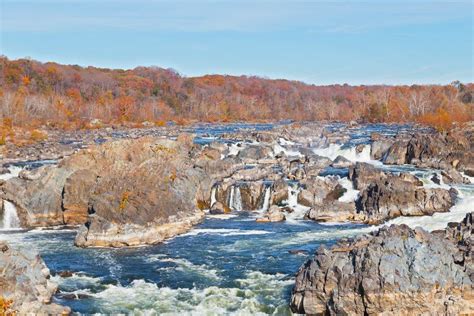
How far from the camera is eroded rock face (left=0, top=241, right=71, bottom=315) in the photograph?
1717cm

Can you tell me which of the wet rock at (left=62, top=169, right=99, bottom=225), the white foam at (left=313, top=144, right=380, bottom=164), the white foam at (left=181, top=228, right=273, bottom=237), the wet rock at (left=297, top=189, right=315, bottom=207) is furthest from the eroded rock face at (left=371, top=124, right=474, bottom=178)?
the wet rock at (left=62, top=169, right=99, bottom=225)

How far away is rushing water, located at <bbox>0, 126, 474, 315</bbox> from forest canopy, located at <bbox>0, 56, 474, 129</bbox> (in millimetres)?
44000

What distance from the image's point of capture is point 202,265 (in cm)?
2327

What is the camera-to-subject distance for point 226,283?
68.4ft

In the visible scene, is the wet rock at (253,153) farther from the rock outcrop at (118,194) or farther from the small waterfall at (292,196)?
the small waterfall at (292,196)

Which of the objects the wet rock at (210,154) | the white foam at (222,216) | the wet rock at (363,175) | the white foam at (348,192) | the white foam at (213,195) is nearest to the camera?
the white foam at (222,216)

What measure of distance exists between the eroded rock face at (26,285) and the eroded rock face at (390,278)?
8.03 meters

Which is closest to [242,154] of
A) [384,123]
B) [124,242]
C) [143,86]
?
[124,242]

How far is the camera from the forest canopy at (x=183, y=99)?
90.1m

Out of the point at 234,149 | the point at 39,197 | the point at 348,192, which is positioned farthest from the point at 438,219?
the point at 234,149

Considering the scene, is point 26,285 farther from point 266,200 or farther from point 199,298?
point 266,200

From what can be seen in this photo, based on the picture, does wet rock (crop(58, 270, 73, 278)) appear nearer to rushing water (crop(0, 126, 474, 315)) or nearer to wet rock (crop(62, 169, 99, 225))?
rushing water (crop(0, 126, 474, 315))

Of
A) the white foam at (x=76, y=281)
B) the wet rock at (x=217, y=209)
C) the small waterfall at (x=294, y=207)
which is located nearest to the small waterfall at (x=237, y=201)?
the wet rock at (x=217, y=209)

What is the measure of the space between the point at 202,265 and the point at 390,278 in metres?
9.05
